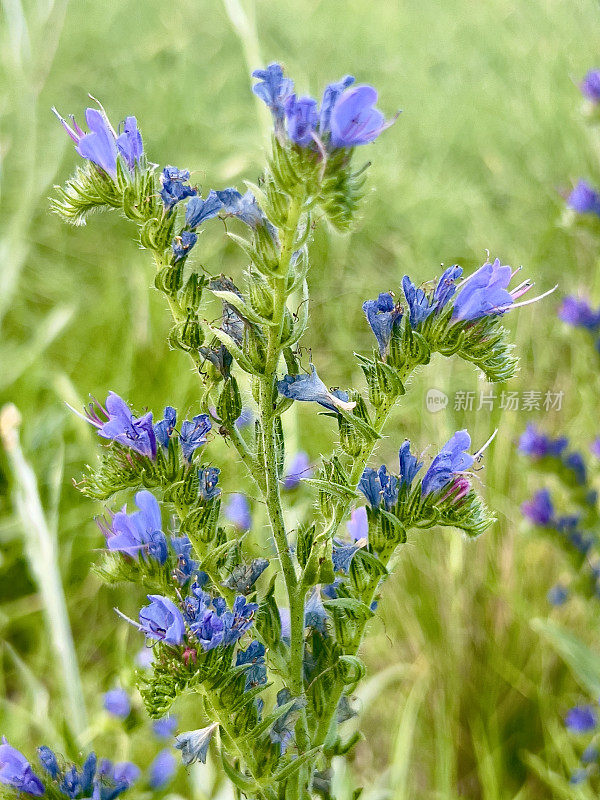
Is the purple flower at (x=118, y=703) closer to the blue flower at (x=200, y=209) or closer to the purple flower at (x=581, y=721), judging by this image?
the blue flower at (x=200, y=209)

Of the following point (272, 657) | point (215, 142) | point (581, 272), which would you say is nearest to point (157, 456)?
point (272, 657)

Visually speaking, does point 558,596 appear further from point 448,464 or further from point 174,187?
point 174,187

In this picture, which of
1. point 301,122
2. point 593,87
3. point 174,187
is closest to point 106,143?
point 174,187

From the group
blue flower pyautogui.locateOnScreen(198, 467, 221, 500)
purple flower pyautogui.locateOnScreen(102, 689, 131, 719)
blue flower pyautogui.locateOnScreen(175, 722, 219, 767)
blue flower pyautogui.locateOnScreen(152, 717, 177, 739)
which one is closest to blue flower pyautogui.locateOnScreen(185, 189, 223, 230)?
blue flower pyautogui.locateOnScreen(198, 467, 221, 500)

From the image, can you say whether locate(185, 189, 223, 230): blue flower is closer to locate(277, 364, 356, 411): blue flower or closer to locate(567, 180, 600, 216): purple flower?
locate(277, 364, 356, 411): blue flower

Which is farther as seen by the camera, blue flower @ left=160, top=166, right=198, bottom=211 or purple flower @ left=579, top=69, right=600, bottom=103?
purple flower @ left=579, top=69, right=600, bottom=103

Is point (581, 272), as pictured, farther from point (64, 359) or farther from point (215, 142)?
point (64, 359)
